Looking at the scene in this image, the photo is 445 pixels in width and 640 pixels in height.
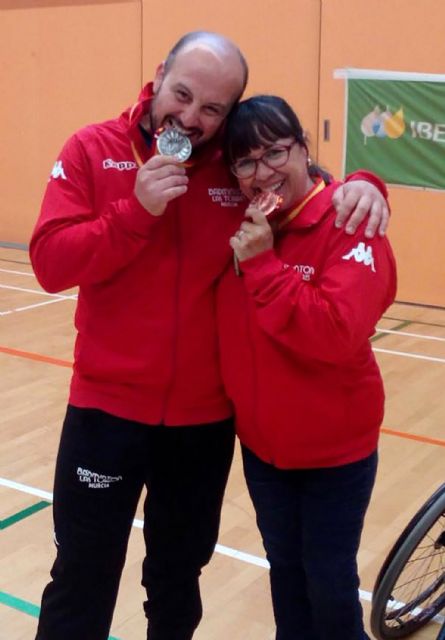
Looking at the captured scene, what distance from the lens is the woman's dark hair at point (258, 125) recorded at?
1570 mm

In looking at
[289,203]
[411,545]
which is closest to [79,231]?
[289,203]

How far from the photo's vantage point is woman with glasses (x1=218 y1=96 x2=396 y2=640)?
153 centimetres

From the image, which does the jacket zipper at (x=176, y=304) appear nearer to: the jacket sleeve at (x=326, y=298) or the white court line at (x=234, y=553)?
the jacket sleeve at (x=326, y=298)

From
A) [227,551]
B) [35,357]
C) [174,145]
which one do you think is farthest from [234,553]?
[35,357]

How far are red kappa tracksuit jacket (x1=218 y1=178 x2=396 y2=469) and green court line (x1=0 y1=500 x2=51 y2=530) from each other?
1.56 meters

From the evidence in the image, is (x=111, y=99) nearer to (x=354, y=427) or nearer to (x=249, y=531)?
(x=249, y=531)

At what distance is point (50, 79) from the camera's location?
8289 millimetres

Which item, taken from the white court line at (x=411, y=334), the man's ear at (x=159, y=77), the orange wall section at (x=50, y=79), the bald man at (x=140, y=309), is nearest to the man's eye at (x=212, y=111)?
the bald man at (x=140, y=309)

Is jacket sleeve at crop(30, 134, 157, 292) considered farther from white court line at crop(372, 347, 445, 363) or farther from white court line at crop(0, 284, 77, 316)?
white court line at crop(0, 284, 77, 316)

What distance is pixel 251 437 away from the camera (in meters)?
1.74

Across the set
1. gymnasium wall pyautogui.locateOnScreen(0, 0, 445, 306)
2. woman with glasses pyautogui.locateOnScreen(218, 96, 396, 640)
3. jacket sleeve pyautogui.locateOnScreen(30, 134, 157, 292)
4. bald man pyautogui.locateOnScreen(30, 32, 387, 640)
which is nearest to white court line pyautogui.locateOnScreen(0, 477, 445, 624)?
woman with glasses pyautogui.locateOnScreen(218, 96, 396, 640)

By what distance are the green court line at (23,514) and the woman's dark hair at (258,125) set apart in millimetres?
1895

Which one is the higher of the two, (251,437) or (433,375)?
(251,437)

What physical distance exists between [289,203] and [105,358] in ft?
1.50
